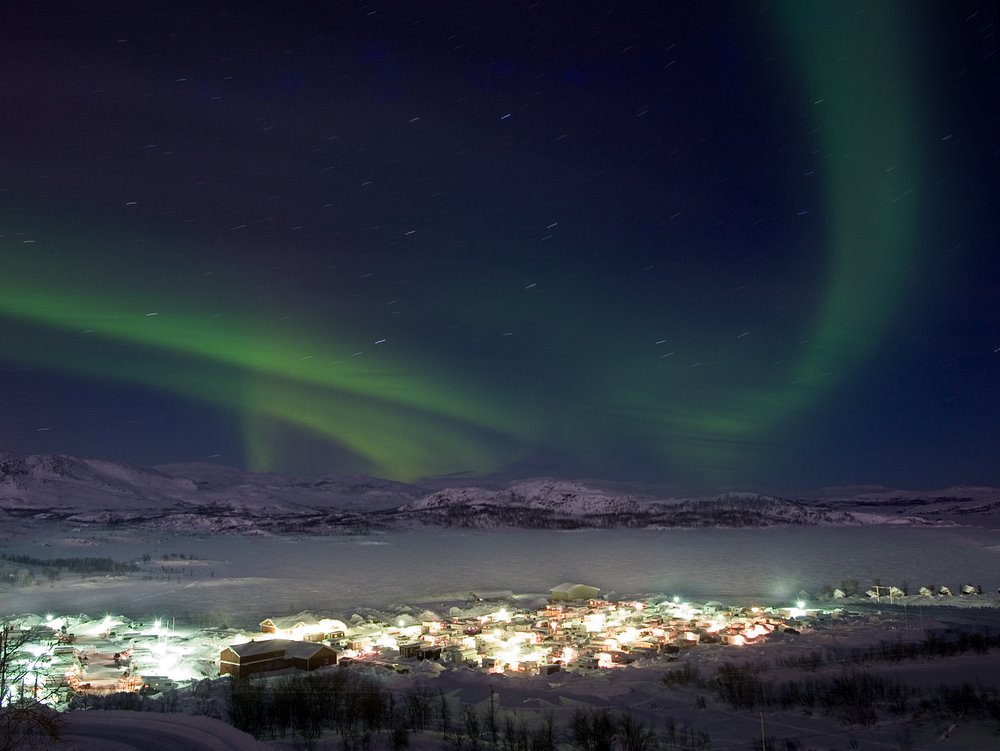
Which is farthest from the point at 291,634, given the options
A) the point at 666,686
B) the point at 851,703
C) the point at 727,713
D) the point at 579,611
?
the point at 851,703

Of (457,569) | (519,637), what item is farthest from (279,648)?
(457,569)

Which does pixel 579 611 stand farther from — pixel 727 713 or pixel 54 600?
pixel 54 600

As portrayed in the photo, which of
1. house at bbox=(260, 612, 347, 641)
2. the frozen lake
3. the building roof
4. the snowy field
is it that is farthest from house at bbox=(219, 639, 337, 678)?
the frozen lake

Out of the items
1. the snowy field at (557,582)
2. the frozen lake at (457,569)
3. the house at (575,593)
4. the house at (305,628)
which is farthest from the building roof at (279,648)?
the house at (575,593)

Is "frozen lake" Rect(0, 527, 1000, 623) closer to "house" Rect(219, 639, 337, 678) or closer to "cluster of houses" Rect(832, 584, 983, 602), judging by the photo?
"cluster of houses" Rect(832, 584, 983, 602)

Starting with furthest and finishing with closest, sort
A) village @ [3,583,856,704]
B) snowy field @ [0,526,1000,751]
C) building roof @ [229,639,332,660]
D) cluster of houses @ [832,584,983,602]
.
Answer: cluster of houses @ [832,584,983,602]
building roof @ [229,639,332,660]
village @ [3,583,856,704]
snowy field @ [0,526,1000,751]

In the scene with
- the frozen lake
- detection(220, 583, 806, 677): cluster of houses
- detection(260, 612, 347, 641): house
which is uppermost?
the frozen lake

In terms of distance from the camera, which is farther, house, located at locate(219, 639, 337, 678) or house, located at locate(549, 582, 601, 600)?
house, located at locate(549, 582, 601, 600)
